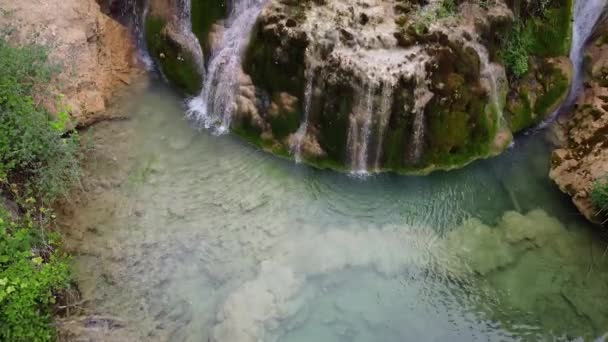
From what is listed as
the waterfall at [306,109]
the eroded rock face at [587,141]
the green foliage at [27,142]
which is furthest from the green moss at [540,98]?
the green foliage at [27,142]

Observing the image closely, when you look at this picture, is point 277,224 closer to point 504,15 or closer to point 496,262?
point 496,262

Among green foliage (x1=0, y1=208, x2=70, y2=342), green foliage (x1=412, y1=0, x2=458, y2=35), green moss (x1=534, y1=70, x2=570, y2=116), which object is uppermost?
green foliage (x1=412, y1=0, x2=458, y2=35)

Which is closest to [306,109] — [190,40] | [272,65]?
[272,65]

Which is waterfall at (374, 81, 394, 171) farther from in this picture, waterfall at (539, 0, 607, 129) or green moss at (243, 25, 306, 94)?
waterfall at (539, 0, 607, 129)

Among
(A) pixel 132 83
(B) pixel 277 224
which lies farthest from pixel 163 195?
(A) pixel 132 83

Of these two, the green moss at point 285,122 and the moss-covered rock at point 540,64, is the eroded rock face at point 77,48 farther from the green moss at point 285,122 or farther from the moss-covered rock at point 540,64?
the moss-covered rock at point 540,64

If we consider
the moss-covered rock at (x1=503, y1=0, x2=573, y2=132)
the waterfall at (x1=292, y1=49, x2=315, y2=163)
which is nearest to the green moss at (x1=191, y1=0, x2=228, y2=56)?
the waterfall at (x1=292, y1=49, x2=315, y2=163)
